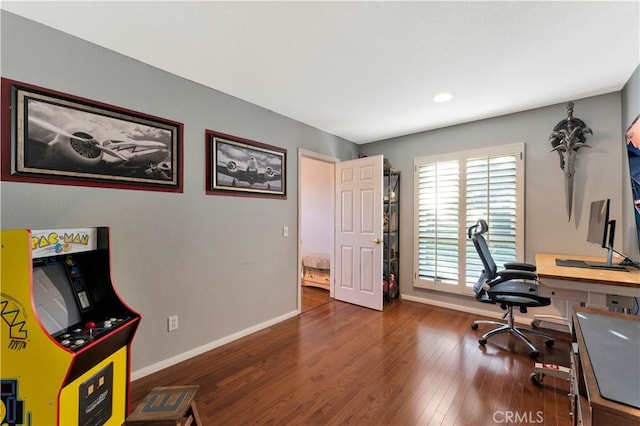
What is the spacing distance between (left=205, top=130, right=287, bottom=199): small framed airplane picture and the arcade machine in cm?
125

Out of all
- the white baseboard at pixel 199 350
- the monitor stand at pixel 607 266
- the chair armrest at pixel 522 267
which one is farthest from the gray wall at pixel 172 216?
the monitor stand at pixel 607 266

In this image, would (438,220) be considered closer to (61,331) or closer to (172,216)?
(172,216)

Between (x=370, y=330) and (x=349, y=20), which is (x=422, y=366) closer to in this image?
(x=370, y=330)

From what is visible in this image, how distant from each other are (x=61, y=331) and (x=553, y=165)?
4.32 metres

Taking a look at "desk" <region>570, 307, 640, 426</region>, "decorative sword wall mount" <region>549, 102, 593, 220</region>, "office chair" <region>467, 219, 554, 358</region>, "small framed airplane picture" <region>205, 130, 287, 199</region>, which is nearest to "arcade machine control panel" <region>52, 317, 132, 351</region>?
"small framed airplane picture" <region>205, 130, 287, 199</region>

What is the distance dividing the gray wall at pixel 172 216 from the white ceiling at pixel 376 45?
176mm

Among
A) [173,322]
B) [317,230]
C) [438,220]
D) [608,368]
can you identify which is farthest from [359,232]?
[608,368]

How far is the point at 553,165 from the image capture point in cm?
299

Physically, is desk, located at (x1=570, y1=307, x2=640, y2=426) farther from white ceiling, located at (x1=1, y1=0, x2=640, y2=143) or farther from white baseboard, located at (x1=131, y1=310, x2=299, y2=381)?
white baseboard, located at (x1=131, y1=310, x2=299, y2=381)

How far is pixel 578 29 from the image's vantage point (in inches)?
69.5

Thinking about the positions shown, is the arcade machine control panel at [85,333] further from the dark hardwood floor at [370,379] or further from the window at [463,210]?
the window at [463,210]

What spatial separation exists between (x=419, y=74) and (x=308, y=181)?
9.95ft

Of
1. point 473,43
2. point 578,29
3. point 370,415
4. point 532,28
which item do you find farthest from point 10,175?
point 578,29

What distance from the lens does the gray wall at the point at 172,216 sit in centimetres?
173
